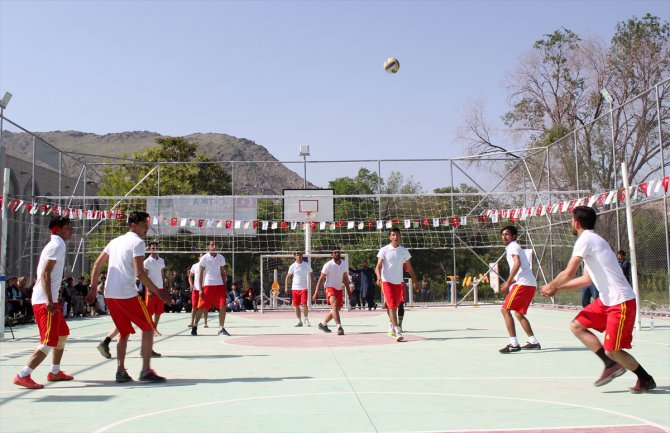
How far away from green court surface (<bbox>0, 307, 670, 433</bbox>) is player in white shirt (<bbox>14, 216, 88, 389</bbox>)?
201mm

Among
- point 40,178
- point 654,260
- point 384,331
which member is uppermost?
point 40,178

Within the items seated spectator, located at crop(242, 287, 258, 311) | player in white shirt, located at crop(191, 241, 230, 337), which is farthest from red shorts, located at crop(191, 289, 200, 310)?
seated spectator, located at crop(242, 287, 258, 311)

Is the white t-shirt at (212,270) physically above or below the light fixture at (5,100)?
below

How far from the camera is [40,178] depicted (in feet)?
108

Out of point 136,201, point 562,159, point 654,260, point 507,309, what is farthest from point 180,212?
point 507,309

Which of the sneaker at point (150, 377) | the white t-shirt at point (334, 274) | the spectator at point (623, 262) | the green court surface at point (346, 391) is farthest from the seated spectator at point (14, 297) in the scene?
the spectator at point (623, 262)

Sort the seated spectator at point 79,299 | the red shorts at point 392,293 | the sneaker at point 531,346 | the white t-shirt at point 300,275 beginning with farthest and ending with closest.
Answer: the seated spectator at point 79,299
the white t-shirt at point 300,275
the red shorts at point 392,293
the sneaker at point 531,346

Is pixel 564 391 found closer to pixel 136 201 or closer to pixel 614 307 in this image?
pixel 614 307

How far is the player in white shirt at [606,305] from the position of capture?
659 cm

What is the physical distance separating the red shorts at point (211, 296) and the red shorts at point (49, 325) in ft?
21.1

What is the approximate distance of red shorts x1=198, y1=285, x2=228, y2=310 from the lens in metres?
14.4

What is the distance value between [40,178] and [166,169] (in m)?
16.9

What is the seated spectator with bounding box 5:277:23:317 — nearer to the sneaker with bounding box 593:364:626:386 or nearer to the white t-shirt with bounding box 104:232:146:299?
the white t-shirt with bounding box 104:232:146:299

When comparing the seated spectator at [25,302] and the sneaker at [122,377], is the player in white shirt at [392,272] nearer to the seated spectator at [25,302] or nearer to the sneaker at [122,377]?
the sneaker at [122,377]
